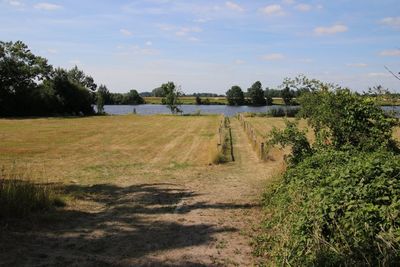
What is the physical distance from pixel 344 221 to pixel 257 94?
147m

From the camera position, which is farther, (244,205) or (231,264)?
(244,205)

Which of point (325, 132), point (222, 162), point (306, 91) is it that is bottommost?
point (222, 162)

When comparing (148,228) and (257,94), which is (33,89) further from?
(257,94)

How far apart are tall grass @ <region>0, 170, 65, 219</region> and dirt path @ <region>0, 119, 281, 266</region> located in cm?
56

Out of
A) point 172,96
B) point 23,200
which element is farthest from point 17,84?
point 23,200

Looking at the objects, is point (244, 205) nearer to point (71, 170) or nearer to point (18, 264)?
point (18, 264)

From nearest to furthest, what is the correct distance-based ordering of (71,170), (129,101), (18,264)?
(18,264), (71,170), (129,101)

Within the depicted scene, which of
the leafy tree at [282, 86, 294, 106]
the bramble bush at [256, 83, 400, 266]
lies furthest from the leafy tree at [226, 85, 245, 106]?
the bramble bush at [256, 83, 400, 266]

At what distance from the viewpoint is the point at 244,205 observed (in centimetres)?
1246

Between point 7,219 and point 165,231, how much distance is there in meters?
A: 3.38

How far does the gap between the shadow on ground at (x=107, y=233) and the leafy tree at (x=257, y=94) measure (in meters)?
141

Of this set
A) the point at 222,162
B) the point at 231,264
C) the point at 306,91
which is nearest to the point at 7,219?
the point at 231,264

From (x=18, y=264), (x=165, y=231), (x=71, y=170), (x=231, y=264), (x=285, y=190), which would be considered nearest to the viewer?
(x=18, y=264)

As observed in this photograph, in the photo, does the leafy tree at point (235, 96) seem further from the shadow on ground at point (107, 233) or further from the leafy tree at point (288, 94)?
the shadow on ground at point (107, 233)
